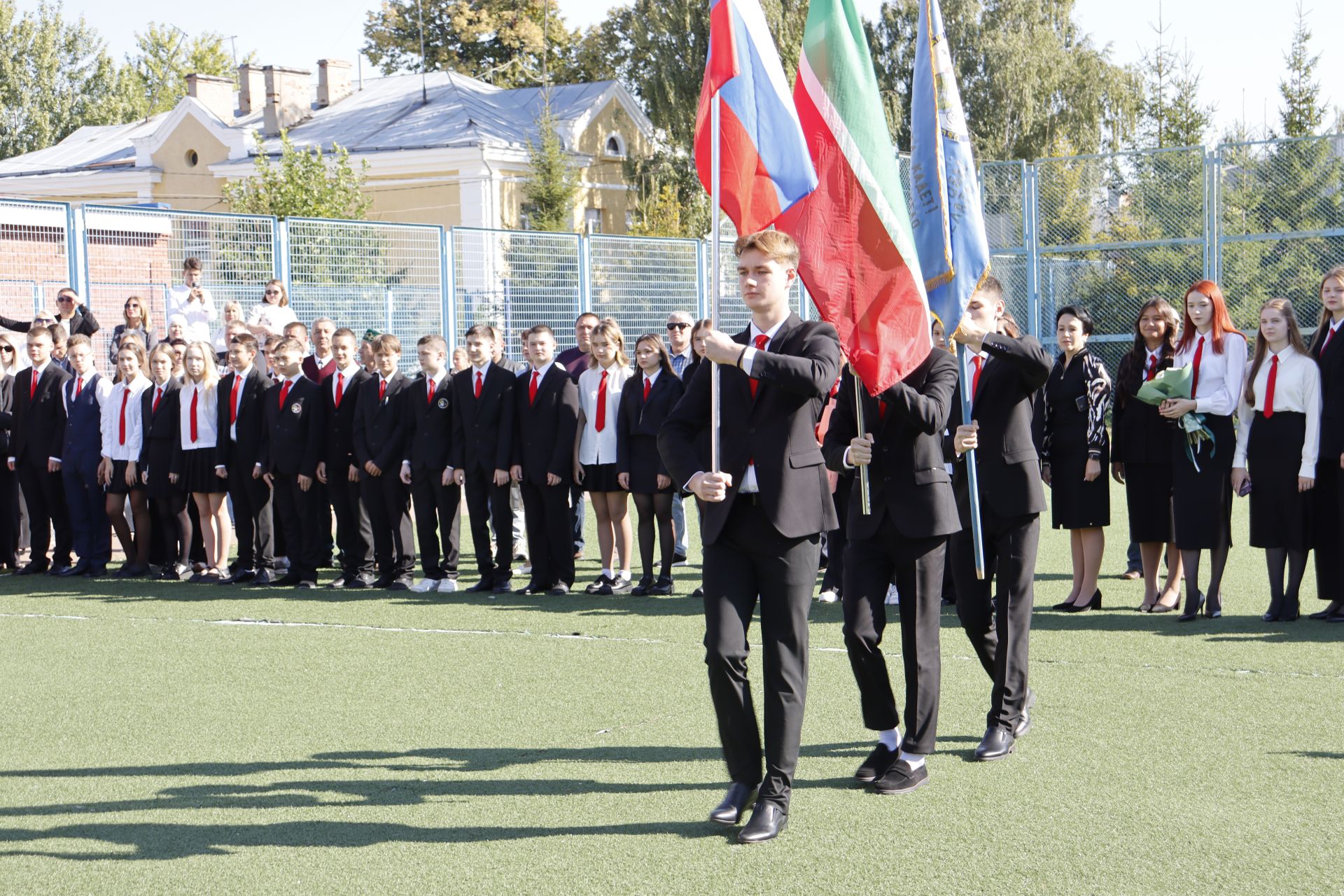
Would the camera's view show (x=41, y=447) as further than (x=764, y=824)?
Yes

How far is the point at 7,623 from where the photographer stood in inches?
405

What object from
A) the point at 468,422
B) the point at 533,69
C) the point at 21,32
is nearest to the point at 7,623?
the point at 468,422

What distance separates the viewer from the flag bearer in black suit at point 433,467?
11781 millimetres

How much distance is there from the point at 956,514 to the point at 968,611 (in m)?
0.72

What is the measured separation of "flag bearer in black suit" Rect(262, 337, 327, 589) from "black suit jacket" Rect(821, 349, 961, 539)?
23.8ft

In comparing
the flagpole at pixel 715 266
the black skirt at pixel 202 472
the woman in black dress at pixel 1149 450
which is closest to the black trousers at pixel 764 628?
the flagpole at pixel 715 266

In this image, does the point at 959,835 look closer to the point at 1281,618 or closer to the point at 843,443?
the point at 843,443

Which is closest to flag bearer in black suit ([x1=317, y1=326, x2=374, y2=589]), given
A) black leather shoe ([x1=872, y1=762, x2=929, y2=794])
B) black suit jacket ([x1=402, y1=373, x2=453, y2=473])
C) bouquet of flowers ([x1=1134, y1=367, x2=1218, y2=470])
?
black suit jacket ([x1=402, y1=373, x2=453, y2=473])

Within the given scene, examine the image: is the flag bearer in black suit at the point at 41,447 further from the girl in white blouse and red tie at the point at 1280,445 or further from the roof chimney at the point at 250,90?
the roof chimney at the point at 250,90

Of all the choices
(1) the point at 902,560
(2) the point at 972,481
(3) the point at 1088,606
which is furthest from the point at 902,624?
(3) the point at 1088,606

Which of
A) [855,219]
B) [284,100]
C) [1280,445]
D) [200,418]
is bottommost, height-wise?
[1280,445]

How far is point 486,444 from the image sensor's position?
11609 mm

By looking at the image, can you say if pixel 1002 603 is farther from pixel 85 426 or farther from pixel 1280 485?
pixel 85 426

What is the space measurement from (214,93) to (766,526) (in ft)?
142
